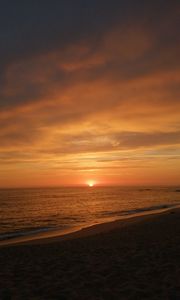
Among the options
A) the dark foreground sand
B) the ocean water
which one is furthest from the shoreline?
the dark foreground sand

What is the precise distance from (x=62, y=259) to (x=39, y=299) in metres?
4.85

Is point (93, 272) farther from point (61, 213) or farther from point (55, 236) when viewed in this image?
point (61, 213)

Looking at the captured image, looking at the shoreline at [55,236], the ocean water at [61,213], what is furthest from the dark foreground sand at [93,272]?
the ocean water at [61,213]

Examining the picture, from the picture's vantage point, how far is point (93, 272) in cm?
1005

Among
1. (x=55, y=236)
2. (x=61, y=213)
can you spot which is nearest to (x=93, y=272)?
(x=55, y=236)

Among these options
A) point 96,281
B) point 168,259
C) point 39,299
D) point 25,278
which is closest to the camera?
point 39,299

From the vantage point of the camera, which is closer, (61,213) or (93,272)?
(93,272)

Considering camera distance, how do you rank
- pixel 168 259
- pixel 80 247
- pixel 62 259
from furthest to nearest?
pixel 80 247
pixel 62 259
pixel 168 259

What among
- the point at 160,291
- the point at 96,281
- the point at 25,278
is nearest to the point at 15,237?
the point at 25,278

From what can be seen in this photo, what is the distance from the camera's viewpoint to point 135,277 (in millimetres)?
9273

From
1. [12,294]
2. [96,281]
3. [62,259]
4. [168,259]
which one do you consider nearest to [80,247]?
[62,259]

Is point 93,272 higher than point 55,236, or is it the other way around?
point 93,272

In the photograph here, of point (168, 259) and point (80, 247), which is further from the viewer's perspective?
point (80, 247)

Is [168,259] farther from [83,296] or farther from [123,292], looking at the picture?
[83,296]
